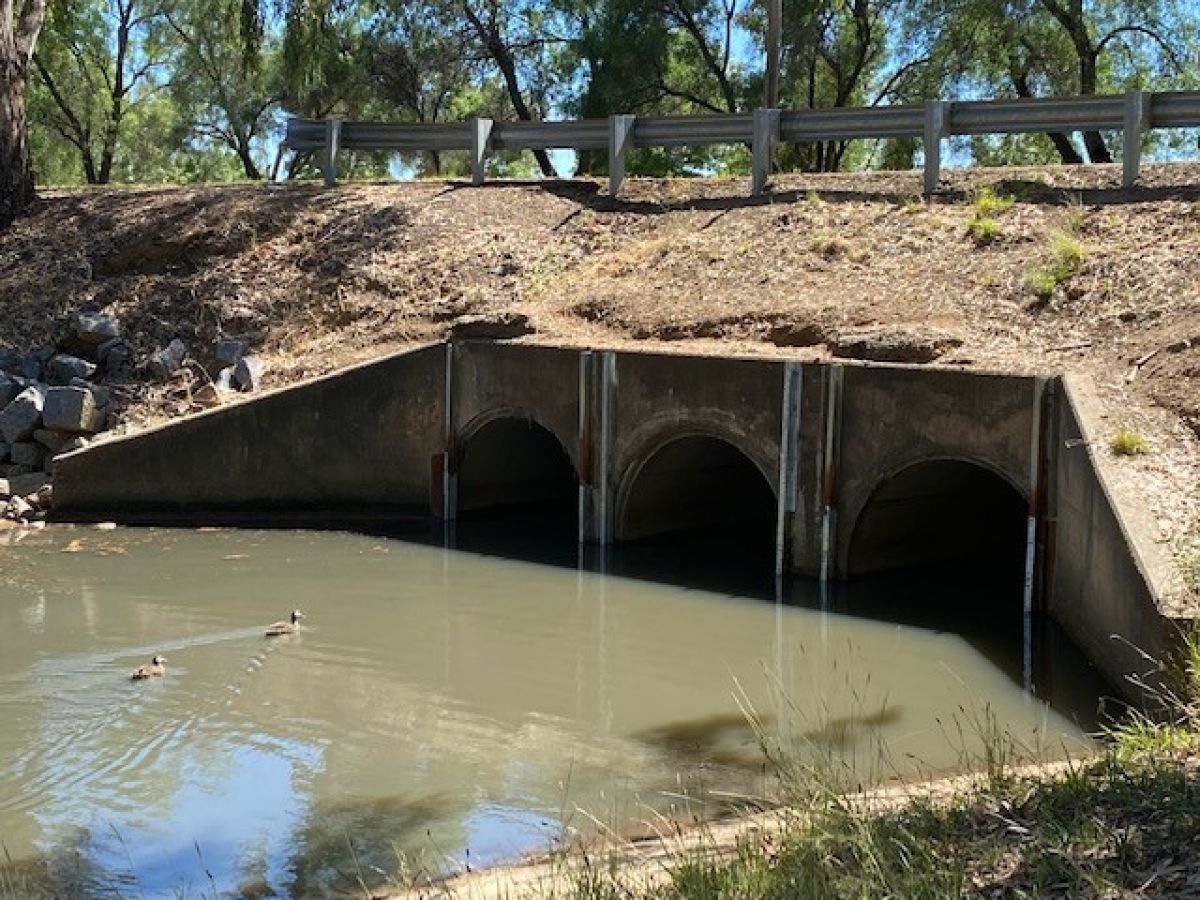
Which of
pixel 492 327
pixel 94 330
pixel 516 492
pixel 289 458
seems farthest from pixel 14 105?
pixel 516 492

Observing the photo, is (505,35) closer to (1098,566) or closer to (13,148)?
(13,148)

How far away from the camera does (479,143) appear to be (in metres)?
20.5

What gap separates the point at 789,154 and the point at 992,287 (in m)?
12.3

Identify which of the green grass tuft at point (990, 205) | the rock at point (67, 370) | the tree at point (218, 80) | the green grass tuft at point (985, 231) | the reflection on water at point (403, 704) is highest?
the tree at point (218, 80)

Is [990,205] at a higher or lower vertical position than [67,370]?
higher

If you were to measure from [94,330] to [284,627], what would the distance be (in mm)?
8506

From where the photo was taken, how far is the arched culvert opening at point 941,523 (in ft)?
45.1

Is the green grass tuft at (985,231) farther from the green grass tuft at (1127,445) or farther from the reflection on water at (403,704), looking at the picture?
the green grass tuft at (1127,445)

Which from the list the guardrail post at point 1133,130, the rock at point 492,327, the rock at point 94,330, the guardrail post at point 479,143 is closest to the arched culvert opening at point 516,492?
the rock at point 492,327

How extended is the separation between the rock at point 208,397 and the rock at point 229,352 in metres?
0.82

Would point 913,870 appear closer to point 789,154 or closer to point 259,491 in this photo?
point 259,491

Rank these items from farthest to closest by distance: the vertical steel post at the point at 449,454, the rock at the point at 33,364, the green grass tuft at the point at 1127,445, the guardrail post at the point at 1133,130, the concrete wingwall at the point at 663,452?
the rock at the point at 33,364 < the vertical steel post at the point at 449,454 < the guardrail post at the point at 1133,130 < the concrete wingwall at the point at 663,452 < the green grass tuft at the point at 1127,445

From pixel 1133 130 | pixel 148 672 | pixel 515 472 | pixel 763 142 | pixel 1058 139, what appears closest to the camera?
pixel 148 672

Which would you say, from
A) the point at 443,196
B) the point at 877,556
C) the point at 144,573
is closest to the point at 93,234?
the point at 443,196
